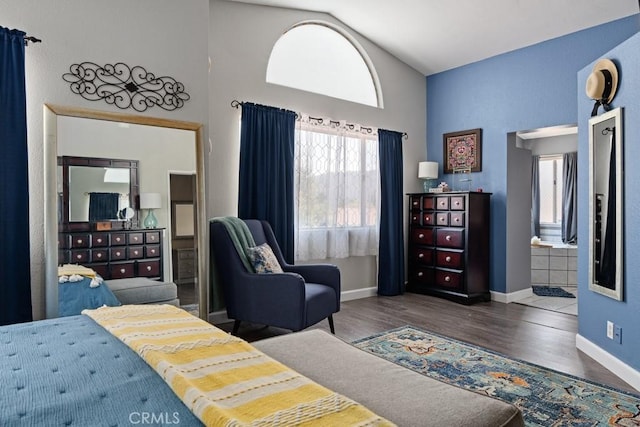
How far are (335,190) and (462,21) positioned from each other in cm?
219

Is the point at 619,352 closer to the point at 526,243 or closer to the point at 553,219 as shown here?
the point at 526,243

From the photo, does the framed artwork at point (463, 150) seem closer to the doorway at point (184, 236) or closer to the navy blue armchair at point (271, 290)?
the navy blue armchair at point (271, 290)

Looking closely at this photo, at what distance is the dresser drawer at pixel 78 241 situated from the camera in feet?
8.63

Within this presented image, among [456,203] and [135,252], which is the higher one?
[456,203]

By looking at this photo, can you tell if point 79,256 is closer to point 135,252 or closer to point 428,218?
point 135,252

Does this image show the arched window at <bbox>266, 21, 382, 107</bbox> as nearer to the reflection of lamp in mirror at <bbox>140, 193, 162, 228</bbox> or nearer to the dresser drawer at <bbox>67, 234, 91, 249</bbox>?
the reflection of lamp in mirror at <bbox>140, 193, 162, 228</bbox>

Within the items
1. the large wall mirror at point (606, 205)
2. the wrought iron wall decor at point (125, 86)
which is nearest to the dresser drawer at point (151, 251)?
the wrought iron wall decor at point (125, 86)

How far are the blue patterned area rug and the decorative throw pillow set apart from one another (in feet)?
2.97

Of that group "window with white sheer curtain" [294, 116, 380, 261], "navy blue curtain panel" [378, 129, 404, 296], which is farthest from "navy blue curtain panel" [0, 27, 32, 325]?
"navy blue curtain panel" [378, 129, 404, 296]

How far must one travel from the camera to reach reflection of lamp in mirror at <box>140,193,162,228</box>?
2852 mm

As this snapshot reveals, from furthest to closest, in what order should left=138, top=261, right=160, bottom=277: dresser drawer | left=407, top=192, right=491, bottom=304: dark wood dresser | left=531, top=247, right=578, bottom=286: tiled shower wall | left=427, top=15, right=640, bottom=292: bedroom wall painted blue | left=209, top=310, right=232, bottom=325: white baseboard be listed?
left=531, top=247, right=578, bottom=286: tiled shower wall < left=407, top=192, right=491, bottom=304: dark wood dresser < left=427, top=15, right=640, bottom=292: bedroom wall painted blue < left=209, top=310, right=232, bottom=325: white baseboard < left=138, top=261, right=160, bottom=277: dresser drawer

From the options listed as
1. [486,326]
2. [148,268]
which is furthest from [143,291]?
[486,326]

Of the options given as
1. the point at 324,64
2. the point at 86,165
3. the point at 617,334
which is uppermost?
the point at 324,64

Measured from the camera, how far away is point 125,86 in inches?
111
